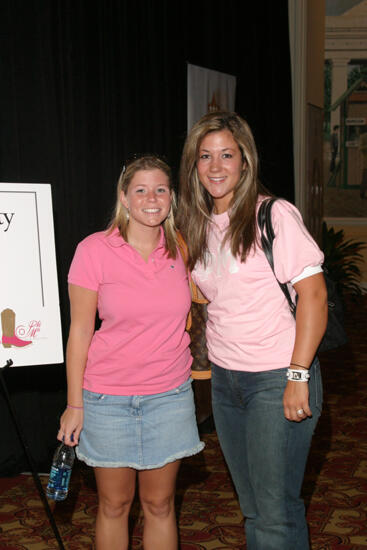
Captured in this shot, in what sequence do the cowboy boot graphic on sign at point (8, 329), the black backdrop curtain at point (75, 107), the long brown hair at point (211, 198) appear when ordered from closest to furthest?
the long brown hair at point (211, 198)
the cowboy boot graphic on sign at point (8, 329)
the black backdrop curtain at point (75, 107)

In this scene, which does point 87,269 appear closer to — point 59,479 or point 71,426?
point 71,426

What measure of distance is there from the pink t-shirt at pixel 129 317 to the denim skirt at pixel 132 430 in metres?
0.03

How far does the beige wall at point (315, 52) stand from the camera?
23.3 feet

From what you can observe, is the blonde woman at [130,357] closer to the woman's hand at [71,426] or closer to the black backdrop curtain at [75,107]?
the woman's hand at [71,426]

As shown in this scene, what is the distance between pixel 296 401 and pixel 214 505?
65.9 inches

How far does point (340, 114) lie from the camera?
11219 mm

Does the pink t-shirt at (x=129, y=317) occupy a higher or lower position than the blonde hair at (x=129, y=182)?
lower

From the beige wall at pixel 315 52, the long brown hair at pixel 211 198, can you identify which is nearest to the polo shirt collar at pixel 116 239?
the long brown hair at pixel 211 198

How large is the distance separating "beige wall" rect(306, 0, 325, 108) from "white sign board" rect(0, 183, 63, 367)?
5.38m

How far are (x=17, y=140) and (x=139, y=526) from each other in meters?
2.00

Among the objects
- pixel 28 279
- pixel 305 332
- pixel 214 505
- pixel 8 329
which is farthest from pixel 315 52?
pixel 305 332

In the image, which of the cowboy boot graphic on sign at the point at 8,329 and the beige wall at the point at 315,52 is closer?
the cowboy boot graphic on sign at the point at 8,329

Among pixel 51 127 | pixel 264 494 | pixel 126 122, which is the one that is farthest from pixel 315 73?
pixel 264 494

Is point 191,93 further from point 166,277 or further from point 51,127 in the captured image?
point 166,277
